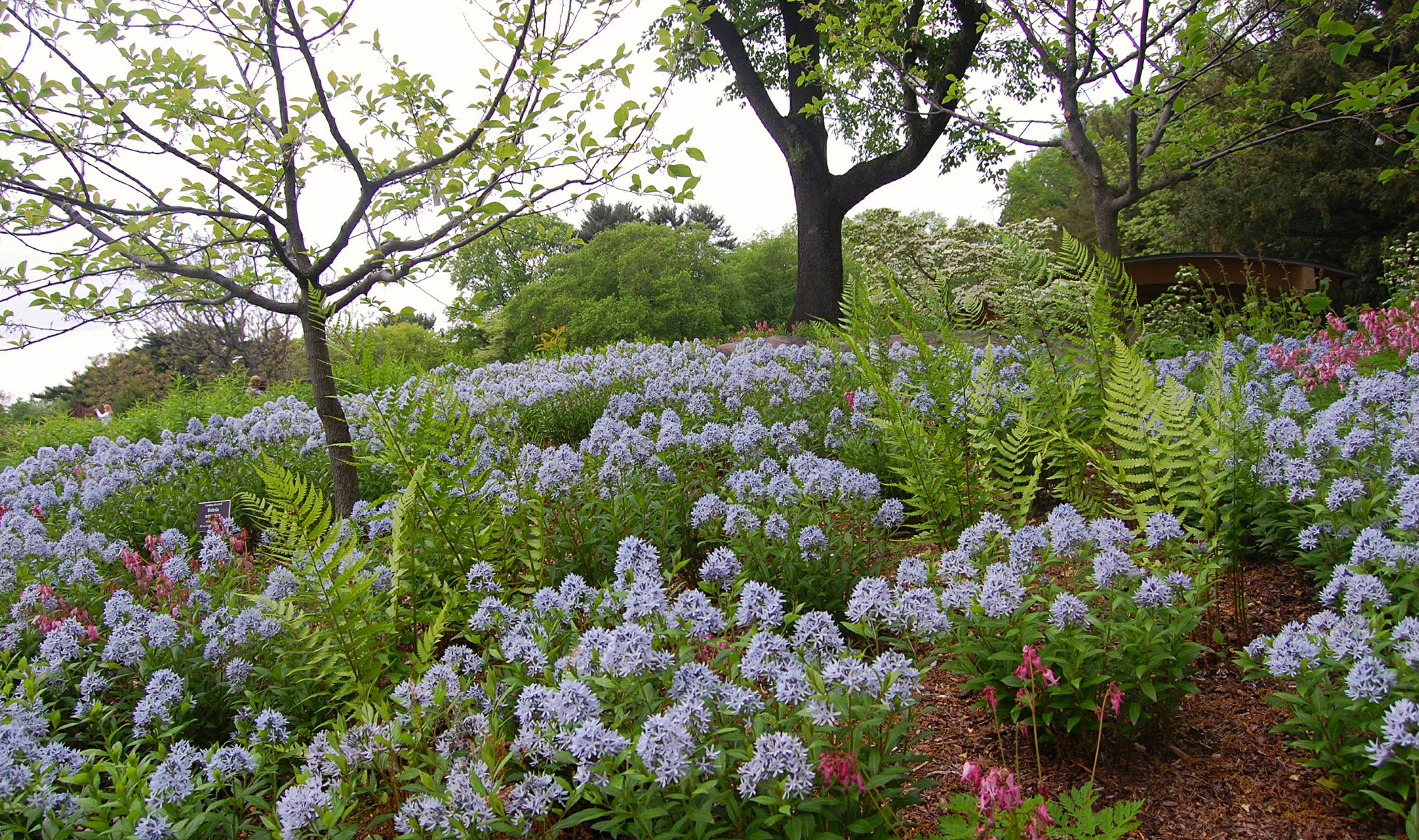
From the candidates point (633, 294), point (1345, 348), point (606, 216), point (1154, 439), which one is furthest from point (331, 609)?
point (606, 216)

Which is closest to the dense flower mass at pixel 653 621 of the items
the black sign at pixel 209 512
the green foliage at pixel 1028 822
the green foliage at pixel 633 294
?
the green foliage at pixel 1028 822

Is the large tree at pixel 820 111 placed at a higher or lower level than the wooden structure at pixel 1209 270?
higher

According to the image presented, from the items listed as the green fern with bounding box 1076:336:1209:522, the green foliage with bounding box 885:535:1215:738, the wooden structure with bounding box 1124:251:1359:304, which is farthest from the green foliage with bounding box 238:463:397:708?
the wooden structure with bounding box 1124:251:1359:304

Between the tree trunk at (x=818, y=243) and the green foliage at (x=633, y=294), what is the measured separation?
169 inches

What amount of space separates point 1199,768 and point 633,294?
18.6m

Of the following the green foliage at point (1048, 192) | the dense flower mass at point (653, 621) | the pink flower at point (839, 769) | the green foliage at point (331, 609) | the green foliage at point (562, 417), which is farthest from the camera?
the green foliage at point (1048, 192)

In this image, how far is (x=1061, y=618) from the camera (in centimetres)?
237

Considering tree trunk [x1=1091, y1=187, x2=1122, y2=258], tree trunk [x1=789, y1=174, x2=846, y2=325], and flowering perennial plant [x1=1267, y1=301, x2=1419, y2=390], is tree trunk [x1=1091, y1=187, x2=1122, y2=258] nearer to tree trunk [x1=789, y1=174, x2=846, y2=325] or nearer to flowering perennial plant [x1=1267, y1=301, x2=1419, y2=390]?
flowering perennial plant [x1=1267, y1=301, x2=1419, y2=390]

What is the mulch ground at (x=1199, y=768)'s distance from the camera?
2289mm

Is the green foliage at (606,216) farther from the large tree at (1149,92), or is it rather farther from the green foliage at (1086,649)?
the green foliage at (1086,649)

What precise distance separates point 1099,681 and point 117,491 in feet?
20.5

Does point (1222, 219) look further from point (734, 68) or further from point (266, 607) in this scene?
point (266, 607)

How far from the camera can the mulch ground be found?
229 cm

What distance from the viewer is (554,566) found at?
3682 mm
